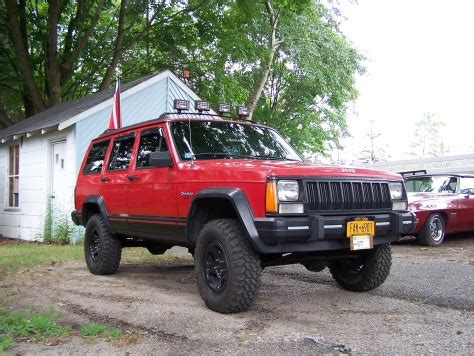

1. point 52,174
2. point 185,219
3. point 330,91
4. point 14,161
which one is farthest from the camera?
point 330,91

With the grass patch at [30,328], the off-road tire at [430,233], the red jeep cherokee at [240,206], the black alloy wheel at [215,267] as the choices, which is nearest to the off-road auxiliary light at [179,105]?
the red jeep cherokee at [240,206]

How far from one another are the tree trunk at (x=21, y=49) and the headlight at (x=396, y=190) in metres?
15.9

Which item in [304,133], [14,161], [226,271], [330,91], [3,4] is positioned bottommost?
[226,271]

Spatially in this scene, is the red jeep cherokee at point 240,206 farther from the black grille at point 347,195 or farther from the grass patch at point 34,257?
the grass patch at point 34,257

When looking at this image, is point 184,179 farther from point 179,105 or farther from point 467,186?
point 467,186

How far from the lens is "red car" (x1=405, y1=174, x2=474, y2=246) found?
1022 centimetres

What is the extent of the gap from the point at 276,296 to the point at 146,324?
5.57 ft

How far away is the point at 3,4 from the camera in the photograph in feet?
60.1

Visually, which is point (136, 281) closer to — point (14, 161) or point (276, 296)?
point (276, 296)

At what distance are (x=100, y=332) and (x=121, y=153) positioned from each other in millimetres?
3105

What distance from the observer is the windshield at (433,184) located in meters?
11.1

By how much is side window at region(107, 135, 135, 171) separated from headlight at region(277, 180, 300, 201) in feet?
8.91

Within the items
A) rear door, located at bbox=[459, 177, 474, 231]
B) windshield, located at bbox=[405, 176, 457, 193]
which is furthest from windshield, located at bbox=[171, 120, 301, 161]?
rear door, located at bbox=[459, 177, 474, 231]

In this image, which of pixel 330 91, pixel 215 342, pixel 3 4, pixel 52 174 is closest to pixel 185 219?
pixel 215 342
